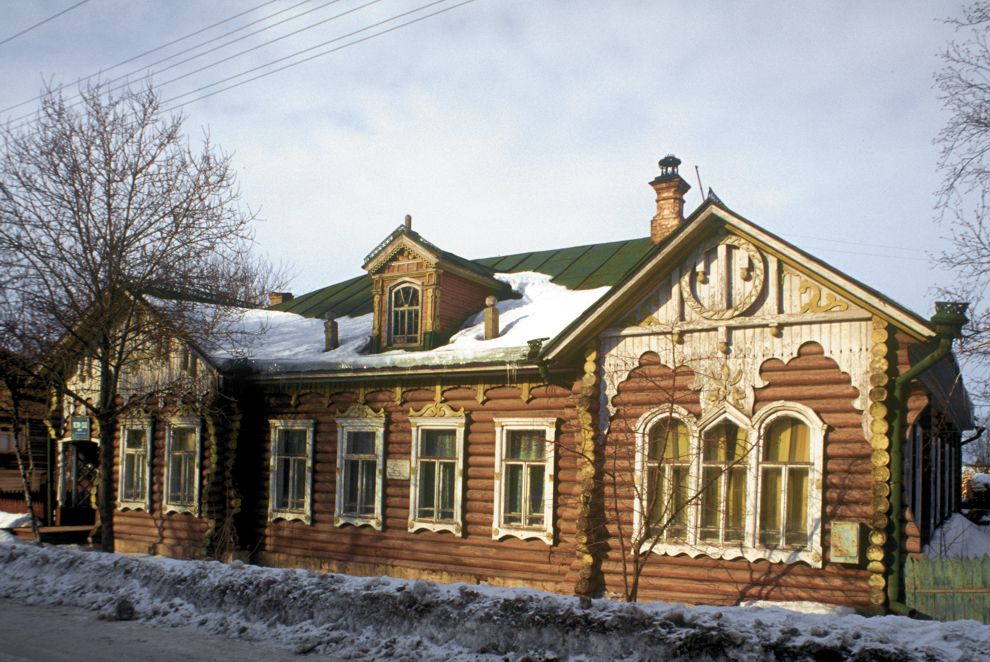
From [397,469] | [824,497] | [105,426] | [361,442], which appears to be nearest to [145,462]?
[105,426]

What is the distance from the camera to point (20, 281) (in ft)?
50.3

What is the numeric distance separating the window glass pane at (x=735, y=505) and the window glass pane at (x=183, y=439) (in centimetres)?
1162

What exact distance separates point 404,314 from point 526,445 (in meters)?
4.10

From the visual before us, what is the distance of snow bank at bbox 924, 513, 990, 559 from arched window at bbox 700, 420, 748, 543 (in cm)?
375

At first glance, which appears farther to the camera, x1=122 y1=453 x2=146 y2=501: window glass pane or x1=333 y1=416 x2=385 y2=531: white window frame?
x1=122 y1=453 x2=146 y2=501: window glass pane

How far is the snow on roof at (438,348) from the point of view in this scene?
1453 centimetres

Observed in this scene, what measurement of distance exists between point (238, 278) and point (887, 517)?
40.6 feet

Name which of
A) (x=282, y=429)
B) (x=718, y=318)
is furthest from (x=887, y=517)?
(x=282, y=429)

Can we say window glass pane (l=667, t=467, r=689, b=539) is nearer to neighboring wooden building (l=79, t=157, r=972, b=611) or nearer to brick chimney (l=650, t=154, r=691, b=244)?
neighboring wooden building (l=79, t=157, r=972, b=611)

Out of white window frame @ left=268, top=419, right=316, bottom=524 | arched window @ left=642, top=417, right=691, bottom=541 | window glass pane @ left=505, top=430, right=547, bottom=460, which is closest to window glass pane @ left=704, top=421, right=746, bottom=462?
arched window @ left=642, top=417, right=691, bottom=541

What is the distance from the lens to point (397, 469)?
50.5ft

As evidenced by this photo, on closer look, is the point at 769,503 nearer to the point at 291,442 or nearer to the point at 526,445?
the point at 526,445

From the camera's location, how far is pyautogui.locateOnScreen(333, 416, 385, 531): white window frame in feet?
50.8

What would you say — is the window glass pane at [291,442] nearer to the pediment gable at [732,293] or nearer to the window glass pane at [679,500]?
the pediment gable at [732,293]
